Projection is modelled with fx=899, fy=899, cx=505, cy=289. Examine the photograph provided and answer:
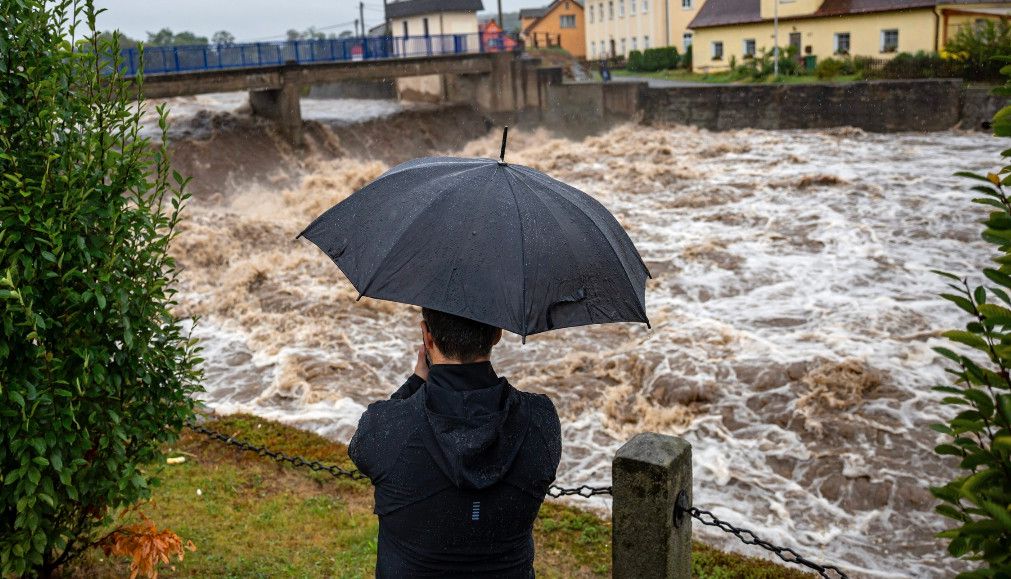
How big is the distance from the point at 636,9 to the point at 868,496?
2166 inches

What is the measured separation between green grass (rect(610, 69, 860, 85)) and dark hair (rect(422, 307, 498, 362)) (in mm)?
36013

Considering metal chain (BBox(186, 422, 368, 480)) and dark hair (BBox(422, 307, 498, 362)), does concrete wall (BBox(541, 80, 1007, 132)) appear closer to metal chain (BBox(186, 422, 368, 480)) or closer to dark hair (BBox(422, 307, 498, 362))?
metal chain (BBox(186, 422, 368, 480))

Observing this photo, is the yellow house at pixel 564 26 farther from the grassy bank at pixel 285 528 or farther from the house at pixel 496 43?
the grassy bank at pixel 285 528

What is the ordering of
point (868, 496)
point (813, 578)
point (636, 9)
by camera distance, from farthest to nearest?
point (636, 9)
point (868, 496)
point (813, 578)

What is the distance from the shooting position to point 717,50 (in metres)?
46.4

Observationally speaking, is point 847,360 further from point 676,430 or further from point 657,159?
point 657,159

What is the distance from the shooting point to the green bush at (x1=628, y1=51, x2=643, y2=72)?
5571cm

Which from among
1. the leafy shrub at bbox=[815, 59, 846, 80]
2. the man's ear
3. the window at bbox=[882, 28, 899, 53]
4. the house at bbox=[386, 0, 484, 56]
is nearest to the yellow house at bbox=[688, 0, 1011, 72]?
the window at bbox=[882, 28, 899, 53]

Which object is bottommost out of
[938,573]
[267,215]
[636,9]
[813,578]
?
[938,573]

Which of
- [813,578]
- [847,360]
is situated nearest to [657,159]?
[847,360]

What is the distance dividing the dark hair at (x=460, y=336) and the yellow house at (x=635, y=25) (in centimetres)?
5299

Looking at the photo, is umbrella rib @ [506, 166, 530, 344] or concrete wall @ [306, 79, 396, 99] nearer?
umbrella rib @ [506, 166, 530, 344]

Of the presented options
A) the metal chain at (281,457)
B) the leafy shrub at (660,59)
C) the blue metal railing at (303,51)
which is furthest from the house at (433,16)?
the metal chain at (281,457)

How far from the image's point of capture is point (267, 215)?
Result: 26.3 metres
